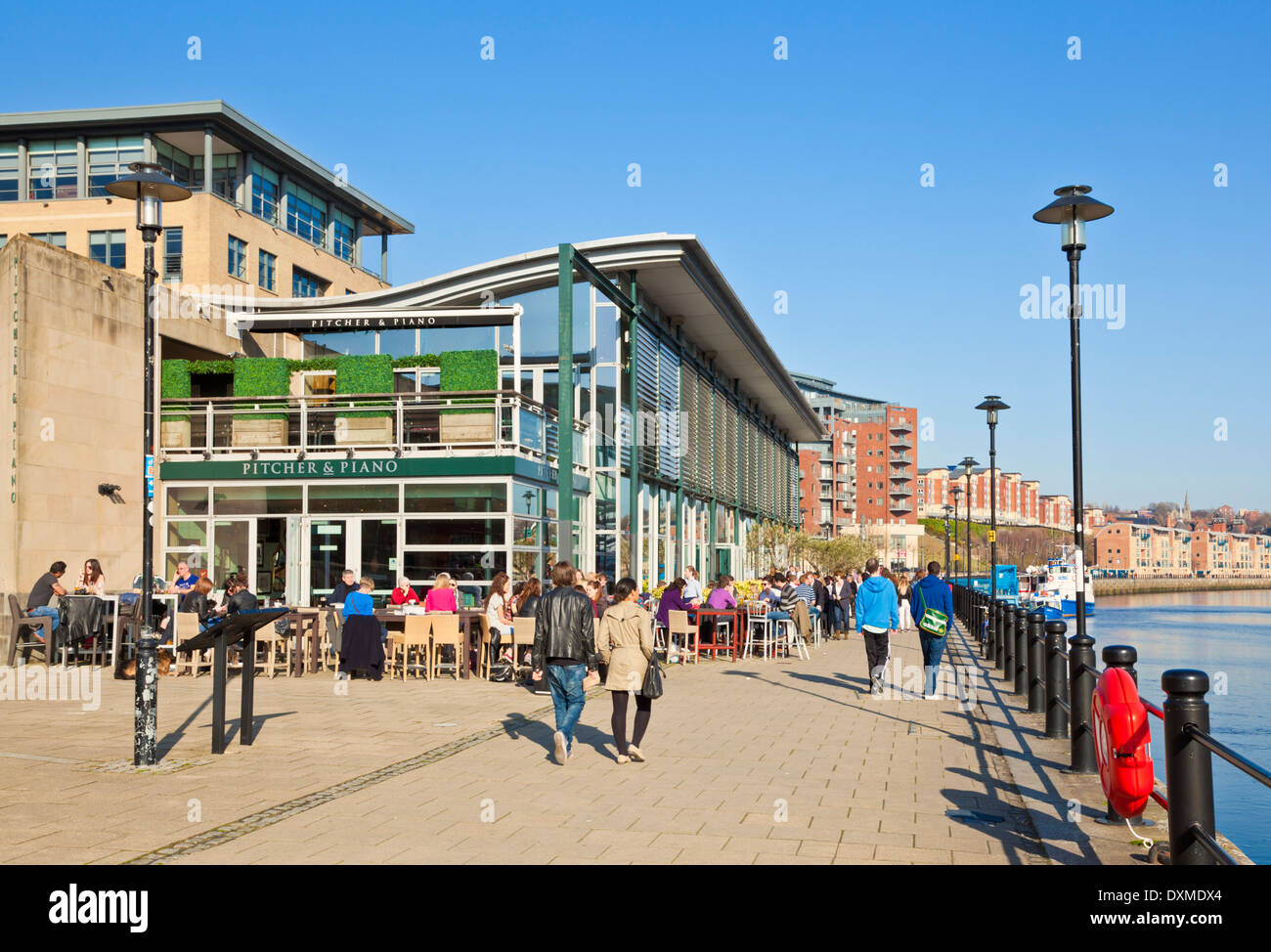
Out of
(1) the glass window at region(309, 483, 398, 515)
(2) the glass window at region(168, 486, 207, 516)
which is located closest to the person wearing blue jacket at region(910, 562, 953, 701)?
(1) the glass window at region(309, 483, 398, 515)

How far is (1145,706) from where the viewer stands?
6.42 metres

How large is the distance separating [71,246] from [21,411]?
85.6ft

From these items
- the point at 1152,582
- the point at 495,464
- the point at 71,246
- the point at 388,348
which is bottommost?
the point at 1152,582

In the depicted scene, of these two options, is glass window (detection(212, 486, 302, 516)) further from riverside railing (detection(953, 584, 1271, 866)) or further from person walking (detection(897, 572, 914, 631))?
person walking (detection(897, 572, 914, 631))

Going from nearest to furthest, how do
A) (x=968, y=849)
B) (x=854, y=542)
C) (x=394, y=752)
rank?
(x=968, y=849) → (x=394, y=752) → (x=854, y=542)

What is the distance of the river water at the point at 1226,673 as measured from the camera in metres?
13.1

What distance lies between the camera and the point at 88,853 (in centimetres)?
621

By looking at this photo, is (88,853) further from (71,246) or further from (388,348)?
(71,246)

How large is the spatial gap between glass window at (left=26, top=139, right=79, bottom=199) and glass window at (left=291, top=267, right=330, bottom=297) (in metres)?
7.96

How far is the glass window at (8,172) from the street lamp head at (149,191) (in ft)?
123

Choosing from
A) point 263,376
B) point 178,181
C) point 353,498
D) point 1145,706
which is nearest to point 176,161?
point 178,181

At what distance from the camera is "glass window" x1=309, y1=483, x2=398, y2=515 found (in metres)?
20.3

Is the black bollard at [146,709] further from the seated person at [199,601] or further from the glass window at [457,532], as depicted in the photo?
the glass window at [457,532]
